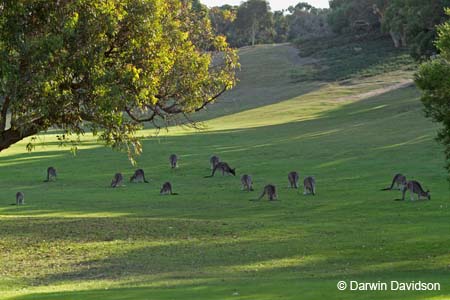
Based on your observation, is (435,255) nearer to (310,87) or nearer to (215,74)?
(215,74)

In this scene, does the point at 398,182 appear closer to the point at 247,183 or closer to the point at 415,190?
the point at 415,190

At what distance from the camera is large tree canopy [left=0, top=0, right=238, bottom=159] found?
73.2 ft

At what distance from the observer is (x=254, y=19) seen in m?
169

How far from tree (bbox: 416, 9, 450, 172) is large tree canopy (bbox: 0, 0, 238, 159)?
652 cm

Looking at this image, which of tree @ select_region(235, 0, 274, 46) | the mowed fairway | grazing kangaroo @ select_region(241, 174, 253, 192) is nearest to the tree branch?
the mowed fairway

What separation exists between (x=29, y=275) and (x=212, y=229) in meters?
8.60

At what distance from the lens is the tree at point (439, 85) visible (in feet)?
74.8

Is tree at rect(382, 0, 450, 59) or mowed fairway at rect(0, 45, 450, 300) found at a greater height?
tree at rect(382, 0, 450, 59)

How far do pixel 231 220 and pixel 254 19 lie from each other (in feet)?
458

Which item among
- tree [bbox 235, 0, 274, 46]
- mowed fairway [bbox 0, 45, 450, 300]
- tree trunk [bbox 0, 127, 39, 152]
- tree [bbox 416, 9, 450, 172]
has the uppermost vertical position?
tree [bbox 235, 0, 274, 46]

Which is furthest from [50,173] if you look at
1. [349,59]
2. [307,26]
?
[307,26]

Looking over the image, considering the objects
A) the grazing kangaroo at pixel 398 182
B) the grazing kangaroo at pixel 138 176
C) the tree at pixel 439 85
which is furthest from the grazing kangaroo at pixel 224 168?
the tree at pixel 439 85

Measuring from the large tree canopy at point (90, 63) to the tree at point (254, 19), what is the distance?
13719cm

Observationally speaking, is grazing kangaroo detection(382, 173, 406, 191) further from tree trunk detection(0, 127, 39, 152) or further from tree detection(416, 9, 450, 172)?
tree trunk detection(0, 127, 39, 152)
